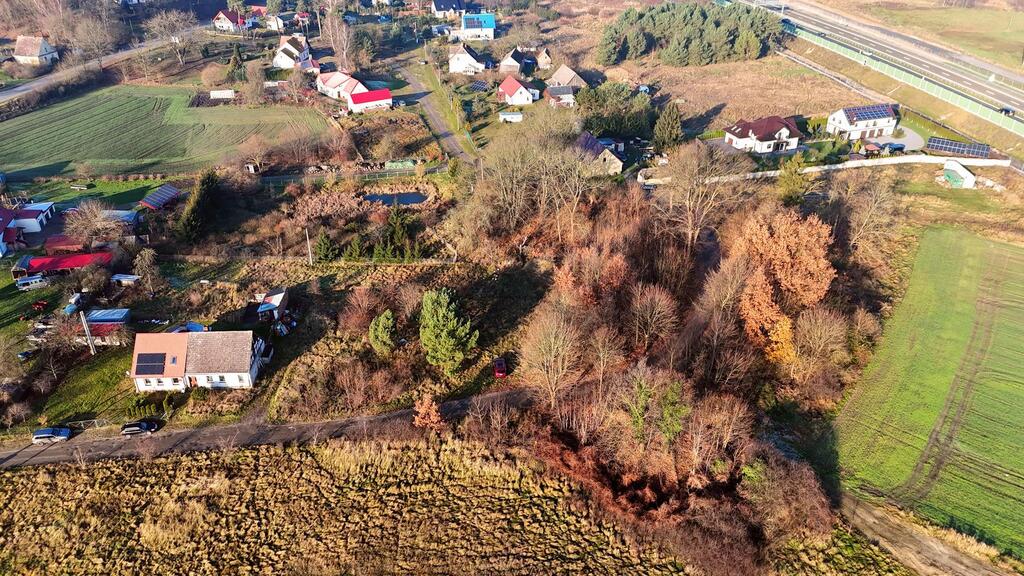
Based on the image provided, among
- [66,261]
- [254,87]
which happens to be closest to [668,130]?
[66,261]

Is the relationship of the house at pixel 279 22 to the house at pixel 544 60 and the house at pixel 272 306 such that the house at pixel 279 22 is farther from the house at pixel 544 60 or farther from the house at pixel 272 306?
the house at pixel 272 306

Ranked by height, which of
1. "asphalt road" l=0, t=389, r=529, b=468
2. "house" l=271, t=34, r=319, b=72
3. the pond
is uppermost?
"house" l=271, t=34, r=319, b=72

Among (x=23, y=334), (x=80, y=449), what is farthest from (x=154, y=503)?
(x=23, y=334)

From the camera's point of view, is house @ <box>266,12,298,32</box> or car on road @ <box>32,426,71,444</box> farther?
house @ <box>266,12,298,32</box>

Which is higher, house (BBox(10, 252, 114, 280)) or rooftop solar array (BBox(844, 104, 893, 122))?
rooftop solar array (BBox(844, 104, 893, 122))

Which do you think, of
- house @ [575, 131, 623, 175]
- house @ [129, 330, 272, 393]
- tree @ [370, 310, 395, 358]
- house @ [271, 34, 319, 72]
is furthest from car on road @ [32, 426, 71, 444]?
house @ [271, 34, 319, 72]

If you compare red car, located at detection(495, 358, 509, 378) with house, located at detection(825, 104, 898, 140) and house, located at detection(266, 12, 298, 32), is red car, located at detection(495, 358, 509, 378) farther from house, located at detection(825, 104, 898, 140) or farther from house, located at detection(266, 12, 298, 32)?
house, located at detection(266, 12, 298, 32)

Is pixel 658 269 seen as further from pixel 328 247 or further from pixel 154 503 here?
pixel 154 503
